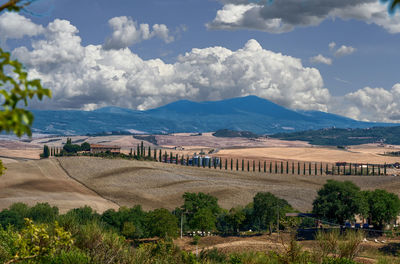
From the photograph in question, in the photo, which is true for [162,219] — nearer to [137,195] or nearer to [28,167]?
[137,195]

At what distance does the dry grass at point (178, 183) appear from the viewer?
11233cm

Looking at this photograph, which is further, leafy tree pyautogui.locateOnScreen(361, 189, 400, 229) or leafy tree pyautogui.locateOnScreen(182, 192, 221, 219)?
leafy tree pyautogui.locateOnScreen(182, 192, 221, 219)

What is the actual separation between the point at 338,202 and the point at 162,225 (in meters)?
29.0

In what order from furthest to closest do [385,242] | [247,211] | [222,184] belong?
[222,184]
[247,211]
[385,242]

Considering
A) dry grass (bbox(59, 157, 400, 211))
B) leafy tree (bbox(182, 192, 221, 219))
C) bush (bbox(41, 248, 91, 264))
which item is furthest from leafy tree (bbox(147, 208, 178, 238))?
bush (bbox(41, 248, 91, 264))

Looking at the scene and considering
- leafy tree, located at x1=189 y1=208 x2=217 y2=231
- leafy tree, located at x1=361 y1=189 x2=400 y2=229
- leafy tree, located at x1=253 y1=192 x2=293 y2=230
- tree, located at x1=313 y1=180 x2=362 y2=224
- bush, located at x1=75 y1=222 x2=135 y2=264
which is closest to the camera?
bush, located at x1=75 y1=222 x2=135 y2=264

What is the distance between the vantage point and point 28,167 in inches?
5925

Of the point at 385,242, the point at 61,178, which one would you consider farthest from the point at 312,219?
the point at 61,178

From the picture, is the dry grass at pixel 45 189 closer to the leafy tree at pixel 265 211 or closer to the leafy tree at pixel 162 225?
the leafy tree at pixel 162 225

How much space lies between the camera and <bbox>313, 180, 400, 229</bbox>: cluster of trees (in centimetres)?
7144

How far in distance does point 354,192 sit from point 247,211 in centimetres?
2010

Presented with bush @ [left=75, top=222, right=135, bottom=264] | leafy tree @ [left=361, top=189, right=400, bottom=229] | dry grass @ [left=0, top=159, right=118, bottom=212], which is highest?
bush @ [left=75, top=222, right=135, bottom=264]

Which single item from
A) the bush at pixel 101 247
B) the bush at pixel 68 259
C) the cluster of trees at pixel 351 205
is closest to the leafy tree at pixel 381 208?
the cluster of trees at pixel 351 205

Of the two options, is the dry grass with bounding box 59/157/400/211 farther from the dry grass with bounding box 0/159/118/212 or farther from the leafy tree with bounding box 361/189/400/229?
the leafy tree with bounding box 361/189/400/229
